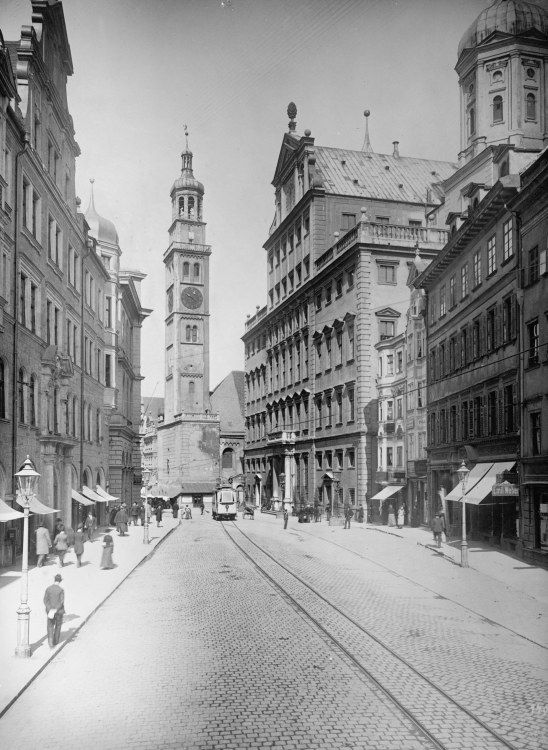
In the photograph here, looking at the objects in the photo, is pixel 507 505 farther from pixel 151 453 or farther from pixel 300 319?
pixel 151 453

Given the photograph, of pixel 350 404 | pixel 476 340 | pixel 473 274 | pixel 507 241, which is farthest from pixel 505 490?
pixel 350 404

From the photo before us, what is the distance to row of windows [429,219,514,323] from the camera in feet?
97.5

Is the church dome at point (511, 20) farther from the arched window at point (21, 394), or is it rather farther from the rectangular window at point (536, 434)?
the arched window at point (21, 394)

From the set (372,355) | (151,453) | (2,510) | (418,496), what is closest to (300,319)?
(372,355)

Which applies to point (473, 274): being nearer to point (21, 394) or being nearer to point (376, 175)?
point (21, 394)

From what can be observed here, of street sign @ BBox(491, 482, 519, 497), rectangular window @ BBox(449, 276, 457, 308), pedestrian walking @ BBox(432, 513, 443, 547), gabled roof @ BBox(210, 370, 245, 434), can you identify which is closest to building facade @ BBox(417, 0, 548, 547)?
street sign @ BBox(491, 482, 519, 497)

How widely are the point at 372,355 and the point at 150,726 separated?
44.9 metres

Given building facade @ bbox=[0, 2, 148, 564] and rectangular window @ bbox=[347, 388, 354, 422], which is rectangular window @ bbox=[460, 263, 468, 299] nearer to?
building facade @ bbox=[0, 2, 148, 564]

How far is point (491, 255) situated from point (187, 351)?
→ 8338 cm

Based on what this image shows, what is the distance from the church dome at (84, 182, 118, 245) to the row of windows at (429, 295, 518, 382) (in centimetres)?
2391

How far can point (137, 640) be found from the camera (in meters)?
16.4

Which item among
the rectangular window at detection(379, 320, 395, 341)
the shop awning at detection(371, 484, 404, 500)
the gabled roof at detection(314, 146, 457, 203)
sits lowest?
the shop awning at detection(371, 484, 404, 500)

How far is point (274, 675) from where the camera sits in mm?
13609

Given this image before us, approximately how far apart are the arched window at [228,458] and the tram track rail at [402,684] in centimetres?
9729
